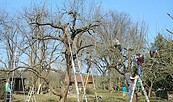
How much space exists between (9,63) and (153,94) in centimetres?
2062

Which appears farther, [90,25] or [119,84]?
[119,84]

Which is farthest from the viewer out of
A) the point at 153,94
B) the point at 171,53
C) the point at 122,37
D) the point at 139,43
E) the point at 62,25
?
the point at 153,94

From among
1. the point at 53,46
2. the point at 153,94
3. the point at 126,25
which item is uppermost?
the point at 126,25

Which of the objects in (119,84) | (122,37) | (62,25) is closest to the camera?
(62,25)

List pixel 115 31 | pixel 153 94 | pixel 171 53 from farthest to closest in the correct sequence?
pixel 153 94 < pixel 115 31 < pixel 171 53

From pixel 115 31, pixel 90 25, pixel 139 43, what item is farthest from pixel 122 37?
pixel 90 25

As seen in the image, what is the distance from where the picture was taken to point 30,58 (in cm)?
3369

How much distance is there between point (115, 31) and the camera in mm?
32562

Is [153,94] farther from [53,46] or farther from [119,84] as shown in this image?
[53,46]

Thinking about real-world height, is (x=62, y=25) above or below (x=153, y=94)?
above

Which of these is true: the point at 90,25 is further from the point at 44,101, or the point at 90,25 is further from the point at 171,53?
the point at 44,101

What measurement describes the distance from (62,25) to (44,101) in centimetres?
1119

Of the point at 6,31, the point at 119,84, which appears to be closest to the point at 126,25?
the point at 6,31

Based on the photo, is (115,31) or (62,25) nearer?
(62,25)
